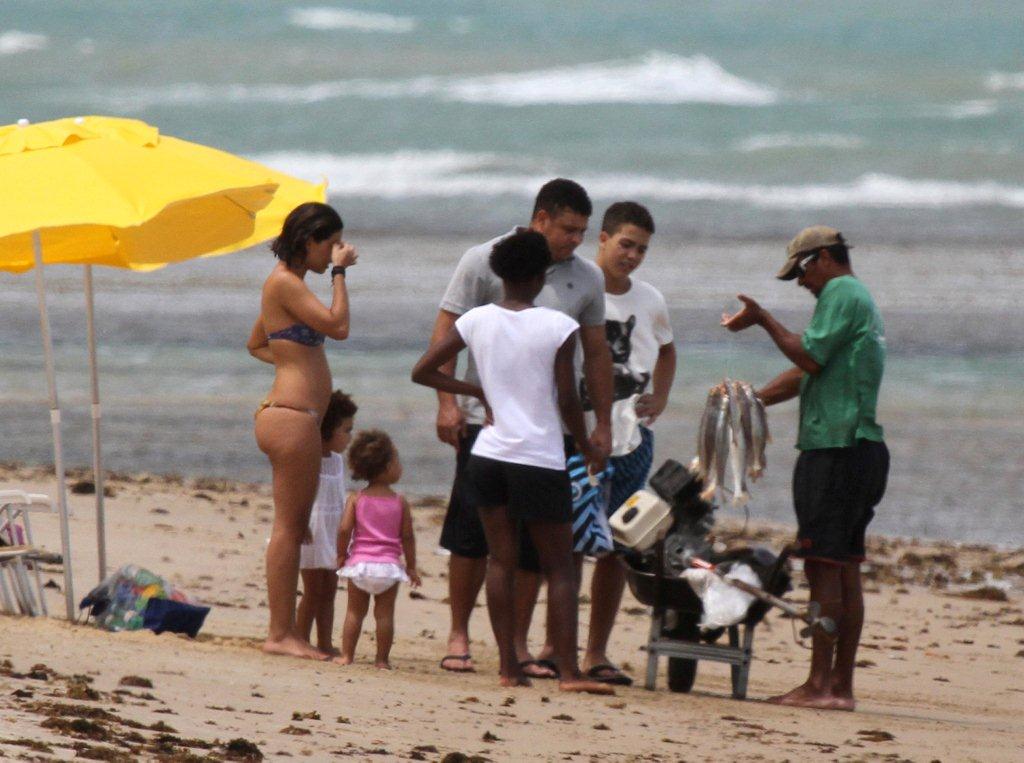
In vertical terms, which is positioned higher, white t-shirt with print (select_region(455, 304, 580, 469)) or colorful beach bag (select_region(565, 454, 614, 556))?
white t-shirt with print (select_region(455, 304, 580, 469))

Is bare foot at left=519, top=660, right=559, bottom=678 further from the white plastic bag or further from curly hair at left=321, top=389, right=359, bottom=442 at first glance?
curly hair at left=321, top=389, right=359, bottom=442

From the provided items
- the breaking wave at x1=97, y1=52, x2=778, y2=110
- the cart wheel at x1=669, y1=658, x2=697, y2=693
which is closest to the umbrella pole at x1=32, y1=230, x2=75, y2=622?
the cart wheel at x1=669, y1=658, x2=697, y2=693

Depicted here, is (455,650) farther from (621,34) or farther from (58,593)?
(621,34)

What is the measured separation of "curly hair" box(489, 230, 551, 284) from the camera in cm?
557

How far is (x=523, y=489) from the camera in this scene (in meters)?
5.55

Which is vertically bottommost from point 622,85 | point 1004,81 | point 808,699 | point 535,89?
point 808,699

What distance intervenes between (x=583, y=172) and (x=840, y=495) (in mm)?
26527

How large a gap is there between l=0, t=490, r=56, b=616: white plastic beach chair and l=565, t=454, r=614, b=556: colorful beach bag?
82.7 inches

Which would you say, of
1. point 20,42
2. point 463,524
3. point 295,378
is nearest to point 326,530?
point 463,524

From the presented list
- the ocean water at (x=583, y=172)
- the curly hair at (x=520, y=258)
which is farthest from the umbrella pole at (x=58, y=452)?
the ocean water at (x=583, y=172)

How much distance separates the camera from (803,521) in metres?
5.89

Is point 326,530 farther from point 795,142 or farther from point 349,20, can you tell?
point 349,20

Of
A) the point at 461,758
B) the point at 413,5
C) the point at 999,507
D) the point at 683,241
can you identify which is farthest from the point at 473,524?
the point at 413,5

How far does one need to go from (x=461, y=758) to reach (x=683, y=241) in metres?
19.1
